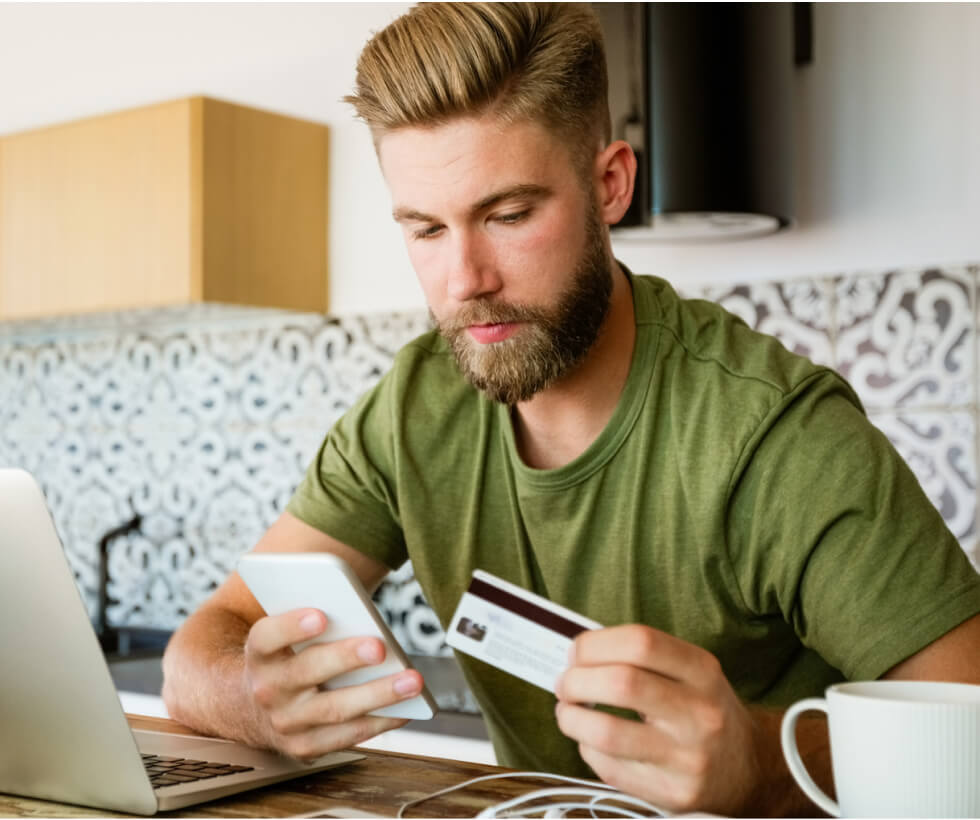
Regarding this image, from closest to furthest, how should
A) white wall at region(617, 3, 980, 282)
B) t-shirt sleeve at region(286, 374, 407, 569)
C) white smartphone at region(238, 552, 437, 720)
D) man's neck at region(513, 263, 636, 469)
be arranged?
white smartphone at region(238, 552, 437, 720) < man's neck at region(513, 263, 636, 469) < t-shirt sleeve at region(286, 374, 407, 569) < white wall at region(617, 3, 980, 282)

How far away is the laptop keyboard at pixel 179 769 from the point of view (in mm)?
928

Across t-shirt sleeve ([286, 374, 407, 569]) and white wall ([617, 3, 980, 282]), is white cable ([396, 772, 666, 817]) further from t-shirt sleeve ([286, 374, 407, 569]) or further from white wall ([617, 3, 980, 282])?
white wall ([617, 3, 980, 282])

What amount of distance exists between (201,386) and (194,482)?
237 mm

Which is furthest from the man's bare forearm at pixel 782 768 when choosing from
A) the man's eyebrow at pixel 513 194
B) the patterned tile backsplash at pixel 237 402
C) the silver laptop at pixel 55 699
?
the patterned tile backsplash at pixel 237 402

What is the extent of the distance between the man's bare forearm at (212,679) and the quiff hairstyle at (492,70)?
53cm

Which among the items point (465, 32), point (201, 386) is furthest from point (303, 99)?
point (465, 32)

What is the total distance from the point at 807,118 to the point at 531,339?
1.18 m

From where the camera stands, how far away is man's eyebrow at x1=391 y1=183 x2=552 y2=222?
113 centimetres

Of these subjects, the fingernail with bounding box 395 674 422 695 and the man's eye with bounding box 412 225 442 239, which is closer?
the fingernail with bounding box 395 674 422 695

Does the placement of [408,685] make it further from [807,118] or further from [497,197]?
[807,118]

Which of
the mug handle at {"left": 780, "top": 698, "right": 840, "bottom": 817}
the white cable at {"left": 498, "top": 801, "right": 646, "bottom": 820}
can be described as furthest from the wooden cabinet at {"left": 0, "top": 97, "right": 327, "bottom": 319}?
the mug handle at {"left": 780, "top": 698, "right": 840, "bottom": 817}

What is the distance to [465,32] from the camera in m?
1.21

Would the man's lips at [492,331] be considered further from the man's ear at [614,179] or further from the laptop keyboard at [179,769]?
the laptop keyboard at [179,769]

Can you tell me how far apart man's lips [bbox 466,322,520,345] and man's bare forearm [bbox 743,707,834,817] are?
428 millimetres
